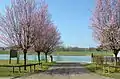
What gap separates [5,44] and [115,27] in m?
13.1

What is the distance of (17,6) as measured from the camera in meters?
34.0

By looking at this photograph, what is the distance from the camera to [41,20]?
3756 cm

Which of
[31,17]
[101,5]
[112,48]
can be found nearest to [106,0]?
[101,5]

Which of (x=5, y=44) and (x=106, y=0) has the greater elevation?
(x=106, y=0)

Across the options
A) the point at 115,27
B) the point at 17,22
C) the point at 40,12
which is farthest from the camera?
the point at 40,12

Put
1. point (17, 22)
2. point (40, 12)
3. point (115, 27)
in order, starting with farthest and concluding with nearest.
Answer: point (40, 12) < point (17, 22) < point (115, 27)

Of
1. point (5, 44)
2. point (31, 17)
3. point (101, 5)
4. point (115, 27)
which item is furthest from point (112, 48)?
point (5, 44)

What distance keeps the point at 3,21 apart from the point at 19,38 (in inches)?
116

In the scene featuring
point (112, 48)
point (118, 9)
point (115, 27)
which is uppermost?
point (118, 9)

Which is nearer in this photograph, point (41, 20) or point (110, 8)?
point (110, 8)

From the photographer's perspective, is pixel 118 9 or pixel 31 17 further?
pixel 31 17

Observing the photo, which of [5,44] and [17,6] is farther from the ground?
[17,6]

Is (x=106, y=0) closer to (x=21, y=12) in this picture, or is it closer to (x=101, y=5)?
(x=101, y=5)

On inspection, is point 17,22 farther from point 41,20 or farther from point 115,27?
point 115,27
